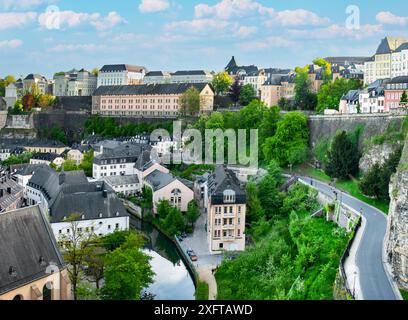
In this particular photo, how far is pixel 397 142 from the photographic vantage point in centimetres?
2131

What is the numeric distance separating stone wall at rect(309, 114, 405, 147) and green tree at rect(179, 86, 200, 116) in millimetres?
15915

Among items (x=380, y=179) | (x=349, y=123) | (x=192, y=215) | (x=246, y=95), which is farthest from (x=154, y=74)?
(x=380, y=179)

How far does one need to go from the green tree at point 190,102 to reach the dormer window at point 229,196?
2637cm

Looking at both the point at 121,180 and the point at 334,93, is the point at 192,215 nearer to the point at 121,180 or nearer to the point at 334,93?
the point at 121,180

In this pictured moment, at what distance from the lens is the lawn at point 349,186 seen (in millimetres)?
18720

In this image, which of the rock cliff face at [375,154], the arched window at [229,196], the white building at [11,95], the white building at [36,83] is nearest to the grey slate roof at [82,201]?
the arched window at [229,196]

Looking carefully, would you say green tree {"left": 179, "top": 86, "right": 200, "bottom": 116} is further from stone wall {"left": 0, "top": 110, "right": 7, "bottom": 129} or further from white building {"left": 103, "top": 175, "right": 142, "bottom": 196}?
stone wall {"left": 0, "top": 110, "right": 7, "bottom": 129}

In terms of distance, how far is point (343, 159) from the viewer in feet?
75.9

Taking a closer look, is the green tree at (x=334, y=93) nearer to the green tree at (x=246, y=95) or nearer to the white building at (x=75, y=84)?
the green tree at (x=246, y=95)

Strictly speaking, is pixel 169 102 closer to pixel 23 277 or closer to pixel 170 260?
pixel 170 260

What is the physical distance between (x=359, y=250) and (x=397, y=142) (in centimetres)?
924

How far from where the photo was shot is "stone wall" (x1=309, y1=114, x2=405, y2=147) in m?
23.9

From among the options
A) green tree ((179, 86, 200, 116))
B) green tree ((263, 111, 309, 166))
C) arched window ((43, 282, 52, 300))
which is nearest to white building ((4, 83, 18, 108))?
green tree ((179, 86, 200, 116))
